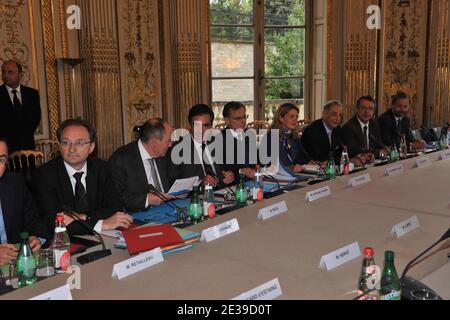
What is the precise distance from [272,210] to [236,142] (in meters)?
1.50

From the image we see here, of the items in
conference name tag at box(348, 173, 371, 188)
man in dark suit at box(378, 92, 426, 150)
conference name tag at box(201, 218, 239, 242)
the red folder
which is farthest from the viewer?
man in dark suit at box(378, 92, 426, 150)

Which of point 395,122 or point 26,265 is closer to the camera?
point 26,265

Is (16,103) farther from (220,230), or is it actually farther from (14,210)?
(220,230)

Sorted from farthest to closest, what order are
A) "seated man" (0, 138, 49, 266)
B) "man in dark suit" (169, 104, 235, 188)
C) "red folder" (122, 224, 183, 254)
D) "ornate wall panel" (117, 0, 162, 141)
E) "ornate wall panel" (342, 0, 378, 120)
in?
"ornate wall panel" (342, 0, 378, 120)
"ornate wall panel" (117, 0, 162, 141)
"man in dark suit" (169, 104, 235, 188)
"seated man" (0, 138, 49, 266)
"red folder" (122, 224, 183, 254)

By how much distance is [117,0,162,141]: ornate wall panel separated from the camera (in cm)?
542

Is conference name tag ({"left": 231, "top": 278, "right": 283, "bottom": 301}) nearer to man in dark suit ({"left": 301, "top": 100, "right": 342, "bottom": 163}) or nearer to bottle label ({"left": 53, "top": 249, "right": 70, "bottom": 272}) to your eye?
bottle label ({"left": 53, "top": 249, "right": 70, "bottom": 272})

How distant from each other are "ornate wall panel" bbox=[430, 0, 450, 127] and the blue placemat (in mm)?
5082

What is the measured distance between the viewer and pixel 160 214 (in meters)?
2.49

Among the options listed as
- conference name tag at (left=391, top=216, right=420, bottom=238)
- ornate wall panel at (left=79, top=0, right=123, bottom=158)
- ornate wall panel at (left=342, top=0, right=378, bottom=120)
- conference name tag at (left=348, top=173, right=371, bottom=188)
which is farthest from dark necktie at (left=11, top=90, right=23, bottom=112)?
ornate wall panel at (left=342, top=0, right=378, bottom=120)

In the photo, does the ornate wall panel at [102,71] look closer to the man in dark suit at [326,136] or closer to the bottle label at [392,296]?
the man in dark suit at [326,136]

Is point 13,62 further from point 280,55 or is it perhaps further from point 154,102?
point 280,55

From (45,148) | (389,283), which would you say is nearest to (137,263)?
(389,283)

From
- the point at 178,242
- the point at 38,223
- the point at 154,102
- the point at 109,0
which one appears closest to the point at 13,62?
the point at 109,0

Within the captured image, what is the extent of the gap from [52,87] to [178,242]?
367cm
